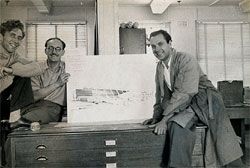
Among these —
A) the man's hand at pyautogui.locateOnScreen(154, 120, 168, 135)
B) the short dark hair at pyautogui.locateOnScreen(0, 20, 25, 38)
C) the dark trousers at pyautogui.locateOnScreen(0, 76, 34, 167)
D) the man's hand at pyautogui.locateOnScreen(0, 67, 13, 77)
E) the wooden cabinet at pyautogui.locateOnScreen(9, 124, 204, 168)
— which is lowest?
the wooden cabinet at pyautogui.locateOnScreen(9, 124, 204, 168)

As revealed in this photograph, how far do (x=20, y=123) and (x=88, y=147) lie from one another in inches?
10.6

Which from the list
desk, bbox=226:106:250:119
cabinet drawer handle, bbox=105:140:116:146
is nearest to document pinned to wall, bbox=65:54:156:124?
cabinet drawer handle, bbox=105:140:116:146

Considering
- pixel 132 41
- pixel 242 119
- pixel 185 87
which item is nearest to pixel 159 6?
pixel 132 41

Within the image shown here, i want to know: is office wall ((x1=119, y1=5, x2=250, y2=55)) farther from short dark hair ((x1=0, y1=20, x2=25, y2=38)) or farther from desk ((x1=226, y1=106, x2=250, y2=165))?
short dark hair ((x1=0, y1=20, x2=25, y2=38))

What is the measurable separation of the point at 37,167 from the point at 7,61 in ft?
1.24

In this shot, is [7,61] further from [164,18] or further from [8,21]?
[164,18]

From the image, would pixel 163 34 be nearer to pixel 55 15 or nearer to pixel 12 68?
pixel 55 15

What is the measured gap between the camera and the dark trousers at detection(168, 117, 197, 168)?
0.95 m

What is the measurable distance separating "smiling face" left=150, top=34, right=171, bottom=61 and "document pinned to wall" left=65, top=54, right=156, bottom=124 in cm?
4

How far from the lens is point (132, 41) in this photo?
1047 millimetres

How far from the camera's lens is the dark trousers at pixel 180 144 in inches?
37.2

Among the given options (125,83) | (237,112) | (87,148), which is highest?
(125,83)

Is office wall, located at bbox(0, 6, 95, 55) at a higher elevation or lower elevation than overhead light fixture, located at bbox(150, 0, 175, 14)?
lower

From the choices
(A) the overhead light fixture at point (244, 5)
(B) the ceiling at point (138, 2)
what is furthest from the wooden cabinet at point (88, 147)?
(A) the overhead light fixture at point (244, 5)
